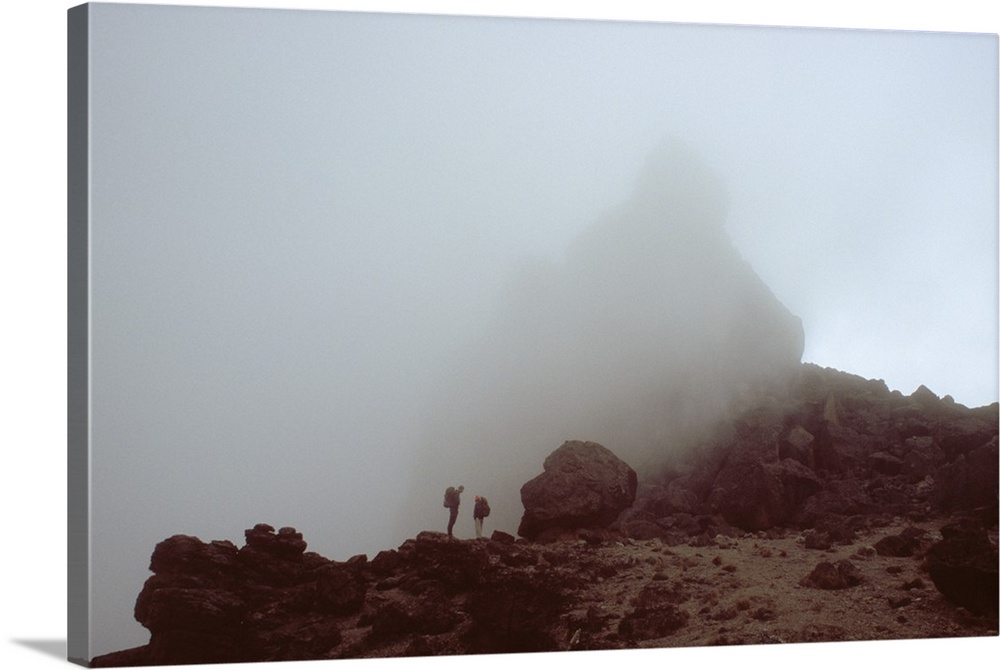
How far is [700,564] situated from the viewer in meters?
10.2

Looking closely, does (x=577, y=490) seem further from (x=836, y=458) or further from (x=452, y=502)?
(x=836, y=458)

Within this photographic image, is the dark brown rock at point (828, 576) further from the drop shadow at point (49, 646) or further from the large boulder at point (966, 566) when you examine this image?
the drop shadow at point (49, 646)

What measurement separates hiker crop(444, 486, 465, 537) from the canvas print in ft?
0.06

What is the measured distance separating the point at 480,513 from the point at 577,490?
0.64 meters

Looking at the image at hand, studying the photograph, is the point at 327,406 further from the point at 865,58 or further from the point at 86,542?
the point at 865,58

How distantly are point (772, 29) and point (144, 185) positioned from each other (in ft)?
13.9

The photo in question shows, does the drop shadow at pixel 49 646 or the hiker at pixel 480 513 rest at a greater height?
the hiker at pixel 480 513

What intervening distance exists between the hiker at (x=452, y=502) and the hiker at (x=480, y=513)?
0.12m

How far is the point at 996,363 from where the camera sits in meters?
10.8

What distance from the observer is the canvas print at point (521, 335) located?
9547 millimetres

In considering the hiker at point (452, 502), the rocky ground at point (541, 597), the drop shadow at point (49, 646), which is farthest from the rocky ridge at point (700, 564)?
the drop shadow at point (49, 646)

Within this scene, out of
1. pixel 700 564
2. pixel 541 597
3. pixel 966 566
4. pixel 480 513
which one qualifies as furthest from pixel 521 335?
pixel 966 566

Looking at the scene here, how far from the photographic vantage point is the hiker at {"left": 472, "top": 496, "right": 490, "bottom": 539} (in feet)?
32.6

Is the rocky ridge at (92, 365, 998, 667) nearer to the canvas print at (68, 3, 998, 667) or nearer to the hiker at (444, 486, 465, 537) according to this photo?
the canvas print at (68, 3, 998, 667)
